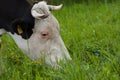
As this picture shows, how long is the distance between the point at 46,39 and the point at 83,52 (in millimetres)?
667

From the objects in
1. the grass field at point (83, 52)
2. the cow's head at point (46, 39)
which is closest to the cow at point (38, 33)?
the cow's head at point (46, 39)

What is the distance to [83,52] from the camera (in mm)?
5602

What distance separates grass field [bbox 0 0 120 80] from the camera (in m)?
4.50

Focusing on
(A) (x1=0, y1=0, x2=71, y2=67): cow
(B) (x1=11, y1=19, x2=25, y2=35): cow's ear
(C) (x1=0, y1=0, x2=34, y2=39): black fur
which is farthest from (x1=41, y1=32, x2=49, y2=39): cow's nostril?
(B) (x1=11, y1=19, x2=25, y2=35): cow's ear

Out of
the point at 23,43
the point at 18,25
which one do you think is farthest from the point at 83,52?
the point at 18,25

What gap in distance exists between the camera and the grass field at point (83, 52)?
4504 millimetres

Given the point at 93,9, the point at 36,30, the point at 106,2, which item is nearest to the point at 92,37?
the point at 36,30

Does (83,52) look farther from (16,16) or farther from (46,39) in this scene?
(16,16)

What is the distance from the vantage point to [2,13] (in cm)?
546

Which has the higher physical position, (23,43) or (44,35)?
(44,35)

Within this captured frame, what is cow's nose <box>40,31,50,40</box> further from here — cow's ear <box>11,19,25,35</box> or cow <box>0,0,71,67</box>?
cow's ear <box>11,19,25,35</box>

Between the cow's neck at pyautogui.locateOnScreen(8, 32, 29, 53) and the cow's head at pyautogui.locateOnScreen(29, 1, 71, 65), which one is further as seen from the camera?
the cow's neck at pyautogui.locateOnScreen(8, 32, 29, 53)

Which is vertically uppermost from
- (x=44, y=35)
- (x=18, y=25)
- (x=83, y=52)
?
(x=18, y=25)

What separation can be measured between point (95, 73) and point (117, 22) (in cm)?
351
